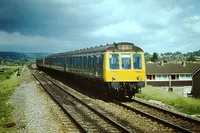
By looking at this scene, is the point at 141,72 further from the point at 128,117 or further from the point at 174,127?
the point at 174,127

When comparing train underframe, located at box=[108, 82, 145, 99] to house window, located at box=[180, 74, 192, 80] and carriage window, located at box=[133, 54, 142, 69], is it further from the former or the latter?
house window, located at box=[180, 74, 192, 80]

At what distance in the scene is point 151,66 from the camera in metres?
67.6

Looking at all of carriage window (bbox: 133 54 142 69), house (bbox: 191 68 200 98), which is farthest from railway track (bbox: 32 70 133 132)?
house (bbox: 191 68 200 98)

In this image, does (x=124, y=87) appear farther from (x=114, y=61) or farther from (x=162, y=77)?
(x=162, y=77)

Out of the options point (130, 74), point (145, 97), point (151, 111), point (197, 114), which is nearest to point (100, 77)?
point (130, 74)

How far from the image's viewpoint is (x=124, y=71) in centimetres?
1647

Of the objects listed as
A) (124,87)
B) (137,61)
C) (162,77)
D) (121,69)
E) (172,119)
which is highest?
A: (137,61)

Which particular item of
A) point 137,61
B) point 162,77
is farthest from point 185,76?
point 137,61

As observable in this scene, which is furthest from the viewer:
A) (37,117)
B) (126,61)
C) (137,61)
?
(137,61)

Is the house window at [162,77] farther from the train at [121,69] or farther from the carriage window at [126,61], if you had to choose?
the carriage window at [126,61]

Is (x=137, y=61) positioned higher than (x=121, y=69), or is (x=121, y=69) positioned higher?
(x=137, y=61)

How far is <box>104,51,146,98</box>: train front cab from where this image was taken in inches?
640

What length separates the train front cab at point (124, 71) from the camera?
53.3 ft

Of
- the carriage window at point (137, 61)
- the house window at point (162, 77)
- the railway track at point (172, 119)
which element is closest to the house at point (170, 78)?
the house window at point (162, 77)
